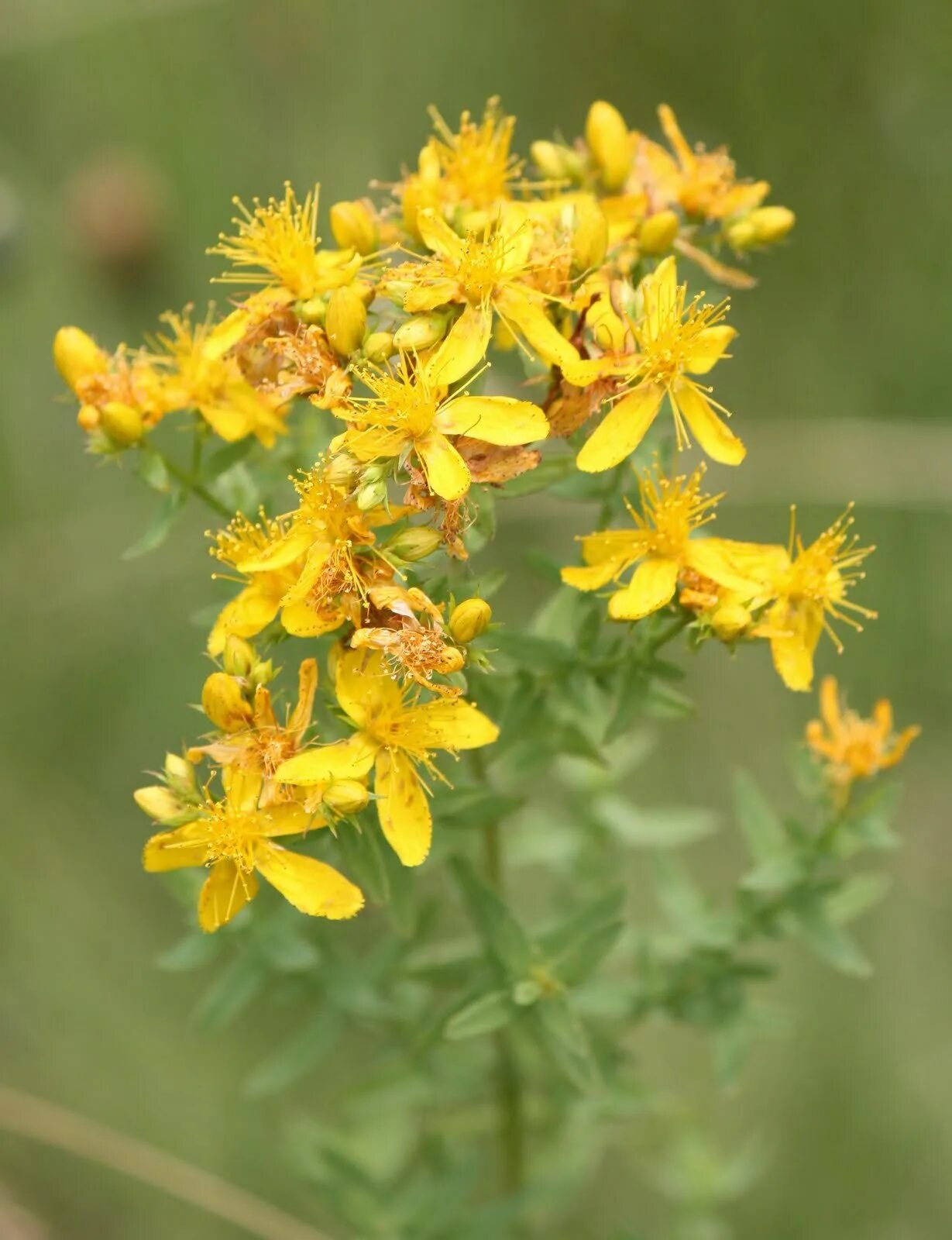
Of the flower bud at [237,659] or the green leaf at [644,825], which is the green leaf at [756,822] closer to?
the green leaf at [644,825]

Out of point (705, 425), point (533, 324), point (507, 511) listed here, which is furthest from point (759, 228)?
point (507, 511)

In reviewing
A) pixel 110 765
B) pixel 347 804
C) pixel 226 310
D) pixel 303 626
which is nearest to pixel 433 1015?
pixel 347 804

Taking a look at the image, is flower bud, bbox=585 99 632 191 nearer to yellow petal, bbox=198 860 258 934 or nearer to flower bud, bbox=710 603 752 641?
flower bud, bbox=710 603 752 641

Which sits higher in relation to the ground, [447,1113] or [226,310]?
[226,310]

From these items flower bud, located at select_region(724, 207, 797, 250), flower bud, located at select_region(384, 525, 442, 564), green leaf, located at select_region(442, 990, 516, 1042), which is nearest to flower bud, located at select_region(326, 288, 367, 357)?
flower bud, located at select_region(384, 525, 442, 564)

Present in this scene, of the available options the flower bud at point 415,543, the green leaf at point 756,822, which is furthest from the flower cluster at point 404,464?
the green leaf at point 756,822

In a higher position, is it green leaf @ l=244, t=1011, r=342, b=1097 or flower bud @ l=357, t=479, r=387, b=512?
flower bud @ l=357, t=479, r=387, b=512

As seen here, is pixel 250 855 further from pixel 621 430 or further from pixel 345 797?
pixel 621 430

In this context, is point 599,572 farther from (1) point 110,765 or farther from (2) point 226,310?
(2) point 226,310
